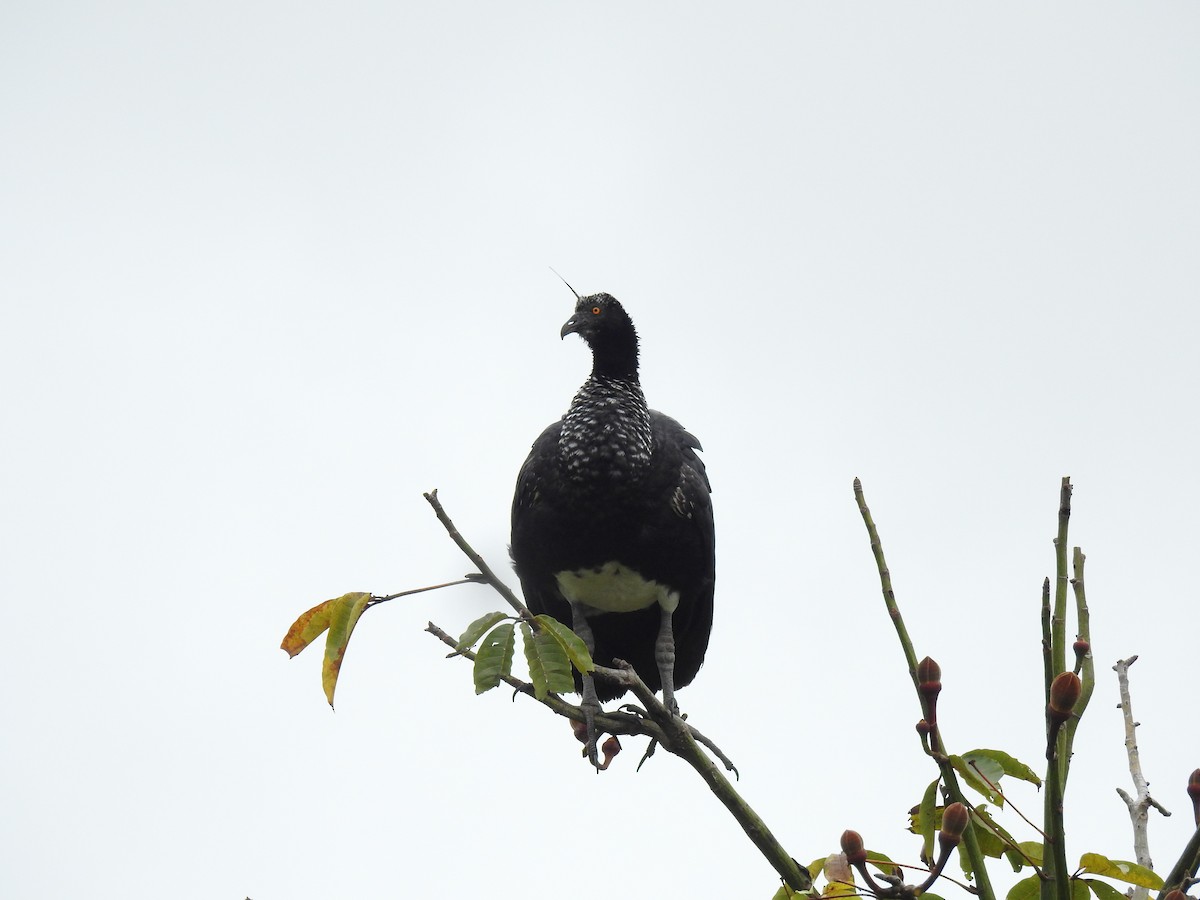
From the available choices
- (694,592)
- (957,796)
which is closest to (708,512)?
(694,592)

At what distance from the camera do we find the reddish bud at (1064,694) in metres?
1.54

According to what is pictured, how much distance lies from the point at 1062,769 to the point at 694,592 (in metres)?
3.56

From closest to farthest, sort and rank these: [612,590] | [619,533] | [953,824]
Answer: [953,824], [619,533], [612,590]

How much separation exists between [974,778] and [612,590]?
3.22 metres

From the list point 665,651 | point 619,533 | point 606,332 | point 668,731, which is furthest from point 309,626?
point 606,332

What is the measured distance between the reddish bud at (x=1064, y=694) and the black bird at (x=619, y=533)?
10.4 feet

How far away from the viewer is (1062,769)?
1746 mm

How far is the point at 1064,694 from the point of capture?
60.7 inches

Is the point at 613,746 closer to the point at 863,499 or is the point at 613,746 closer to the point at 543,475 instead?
the point at 543,475

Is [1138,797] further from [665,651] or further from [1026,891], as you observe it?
[665,651]

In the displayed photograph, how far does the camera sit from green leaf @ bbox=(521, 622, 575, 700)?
8.49 ft

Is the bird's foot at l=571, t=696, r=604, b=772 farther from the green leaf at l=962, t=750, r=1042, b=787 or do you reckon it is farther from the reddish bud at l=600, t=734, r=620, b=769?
the green leaf at l=962, t=750, r=1042, b=787

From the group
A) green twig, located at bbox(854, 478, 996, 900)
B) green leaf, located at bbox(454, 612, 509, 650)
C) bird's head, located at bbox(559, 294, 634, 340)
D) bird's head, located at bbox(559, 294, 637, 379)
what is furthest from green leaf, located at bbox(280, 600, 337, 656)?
bird's head, located at bbox(559, 294, 634, 340)

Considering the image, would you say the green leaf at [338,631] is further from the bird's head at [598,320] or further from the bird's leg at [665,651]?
the bird's head at [598,320]
